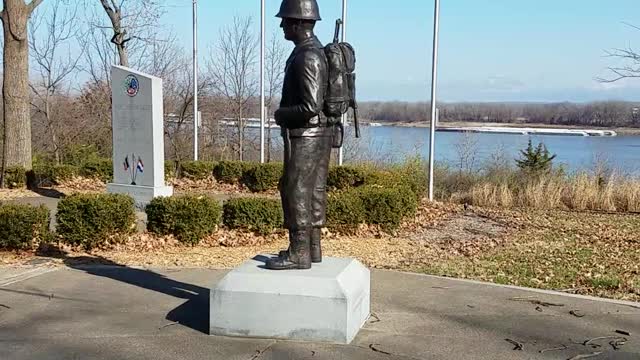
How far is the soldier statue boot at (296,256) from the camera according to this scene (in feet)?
18.1

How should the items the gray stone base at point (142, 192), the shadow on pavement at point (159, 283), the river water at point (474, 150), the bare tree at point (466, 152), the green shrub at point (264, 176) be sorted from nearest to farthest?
the shadow on pavement at point (159, 283)
the gray stone base at point (142, 192)
the green shrub at point (264, 176)
the river water at point (474, 150)
the bare tree at point (466, 152)

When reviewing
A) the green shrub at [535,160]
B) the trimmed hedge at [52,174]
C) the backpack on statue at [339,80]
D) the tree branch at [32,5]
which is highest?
the tree branch at [32,5]

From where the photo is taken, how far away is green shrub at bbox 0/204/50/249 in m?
8.84

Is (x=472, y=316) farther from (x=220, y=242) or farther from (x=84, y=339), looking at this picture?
(x=220, y=242)

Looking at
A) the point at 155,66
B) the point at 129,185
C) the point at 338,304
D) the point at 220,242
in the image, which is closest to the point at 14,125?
the point at 129,185

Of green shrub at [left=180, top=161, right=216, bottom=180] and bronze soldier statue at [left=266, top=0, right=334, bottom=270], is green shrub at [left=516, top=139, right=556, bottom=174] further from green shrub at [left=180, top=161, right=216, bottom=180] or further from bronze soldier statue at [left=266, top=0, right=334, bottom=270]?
bronze soldier statue at [left=266, top=0, right=334, bottom=270]

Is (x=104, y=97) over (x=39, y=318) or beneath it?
over

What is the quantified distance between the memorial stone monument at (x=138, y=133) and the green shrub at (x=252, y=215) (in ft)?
11.9

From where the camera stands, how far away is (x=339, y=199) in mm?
10555

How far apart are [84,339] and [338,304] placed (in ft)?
6.45

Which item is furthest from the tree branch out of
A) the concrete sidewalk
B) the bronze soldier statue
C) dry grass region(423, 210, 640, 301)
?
the bronze soldier statue

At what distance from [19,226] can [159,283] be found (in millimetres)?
2748

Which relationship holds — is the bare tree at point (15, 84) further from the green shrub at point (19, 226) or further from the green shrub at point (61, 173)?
the green shrub at point (19, 226)

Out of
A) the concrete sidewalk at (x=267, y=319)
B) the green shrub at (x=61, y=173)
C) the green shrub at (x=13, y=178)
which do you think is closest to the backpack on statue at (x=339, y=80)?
the concrete sidewalk at (x=267, y=319)
